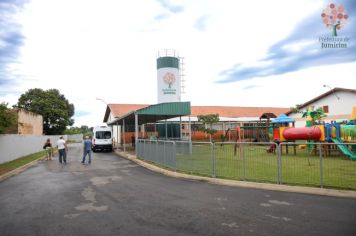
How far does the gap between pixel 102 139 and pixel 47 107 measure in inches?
1305

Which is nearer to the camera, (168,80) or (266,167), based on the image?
(266,167)

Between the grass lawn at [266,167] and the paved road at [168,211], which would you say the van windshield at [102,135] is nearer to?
the grass lawn at [266,167]

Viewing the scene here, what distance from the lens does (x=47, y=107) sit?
203 feet

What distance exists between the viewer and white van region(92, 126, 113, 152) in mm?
32841

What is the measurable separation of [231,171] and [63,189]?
584 cm

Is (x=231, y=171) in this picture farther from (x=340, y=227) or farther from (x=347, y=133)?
(x=347, y=133)

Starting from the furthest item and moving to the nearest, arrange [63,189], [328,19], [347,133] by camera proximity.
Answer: [347,133]
[328,19]
[63,189]

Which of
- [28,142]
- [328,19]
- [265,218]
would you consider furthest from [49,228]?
[28,142]

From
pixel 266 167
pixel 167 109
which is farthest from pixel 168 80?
pixel 266 167

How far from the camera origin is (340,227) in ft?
20.0

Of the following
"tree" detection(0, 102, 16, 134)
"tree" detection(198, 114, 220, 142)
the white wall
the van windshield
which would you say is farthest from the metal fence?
"tree" detection(198, 114, 220, 142)

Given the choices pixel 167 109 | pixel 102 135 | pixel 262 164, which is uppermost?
pixel 167 109

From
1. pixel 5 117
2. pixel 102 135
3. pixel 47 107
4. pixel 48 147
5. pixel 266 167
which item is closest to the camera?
pixel 266 167

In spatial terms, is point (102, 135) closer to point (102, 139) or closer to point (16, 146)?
point (102, 139)
